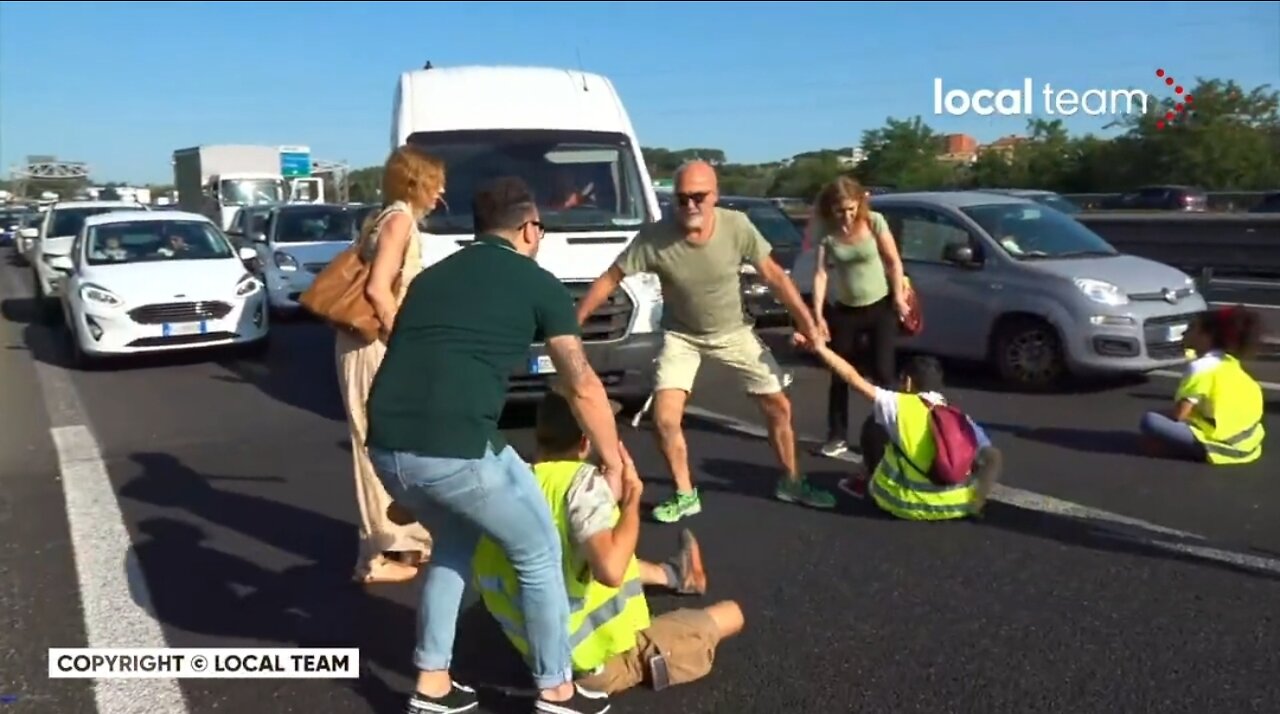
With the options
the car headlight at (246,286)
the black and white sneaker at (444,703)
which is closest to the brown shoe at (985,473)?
the black and white sneaker at (444,703)

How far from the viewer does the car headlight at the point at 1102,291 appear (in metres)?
10.0

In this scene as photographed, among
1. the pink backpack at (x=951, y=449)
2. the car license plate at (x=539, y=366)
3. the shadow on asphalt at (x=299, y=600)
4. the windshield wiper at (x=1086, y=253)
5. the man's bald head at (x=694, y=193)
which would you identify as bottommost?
the shadow on asphalt at (x=299, y=600)

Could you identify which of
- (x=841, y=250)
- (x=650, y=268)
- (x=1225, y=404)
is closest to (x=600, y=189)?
(x=841, y=250)

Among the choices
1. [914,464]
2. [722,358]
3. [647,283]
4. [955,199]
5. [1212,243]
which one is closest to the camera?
[914,464]

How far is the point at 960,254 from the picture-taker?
35.5 ft

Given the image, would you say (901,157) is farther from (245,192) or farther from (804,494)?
(804,494)

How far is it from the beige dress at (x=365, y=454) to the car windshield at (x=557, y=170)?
4.27 metres

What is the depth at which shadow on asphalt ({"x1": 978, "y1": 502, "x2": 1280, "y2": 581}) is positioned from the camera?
5738 millimetres

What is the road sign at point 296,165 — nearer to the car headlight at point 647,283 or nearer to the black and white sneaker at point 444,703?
the car headlight at point 647,283

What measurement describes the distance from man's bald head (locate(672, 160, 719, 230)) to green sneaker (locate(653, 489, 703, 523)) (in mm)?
1383

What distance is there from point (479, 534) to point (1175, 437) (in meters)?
5.19

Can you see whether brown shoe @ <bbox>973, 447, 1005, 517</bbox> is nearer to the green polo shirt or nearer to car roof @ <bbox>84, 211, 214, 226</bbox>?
the green polo shirt

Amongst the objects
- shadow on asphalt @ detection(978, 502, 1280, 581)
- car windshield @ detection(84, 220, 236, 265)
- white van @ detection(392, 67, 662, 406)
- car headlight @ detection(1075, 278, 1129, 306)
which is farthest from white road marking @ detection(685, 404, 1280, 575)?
car windshield @ detection(84, 220, 236, 265)

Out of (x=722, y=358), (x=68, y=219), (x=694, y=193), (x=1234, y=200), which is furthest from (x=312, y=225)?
(x=1234, y=200)
